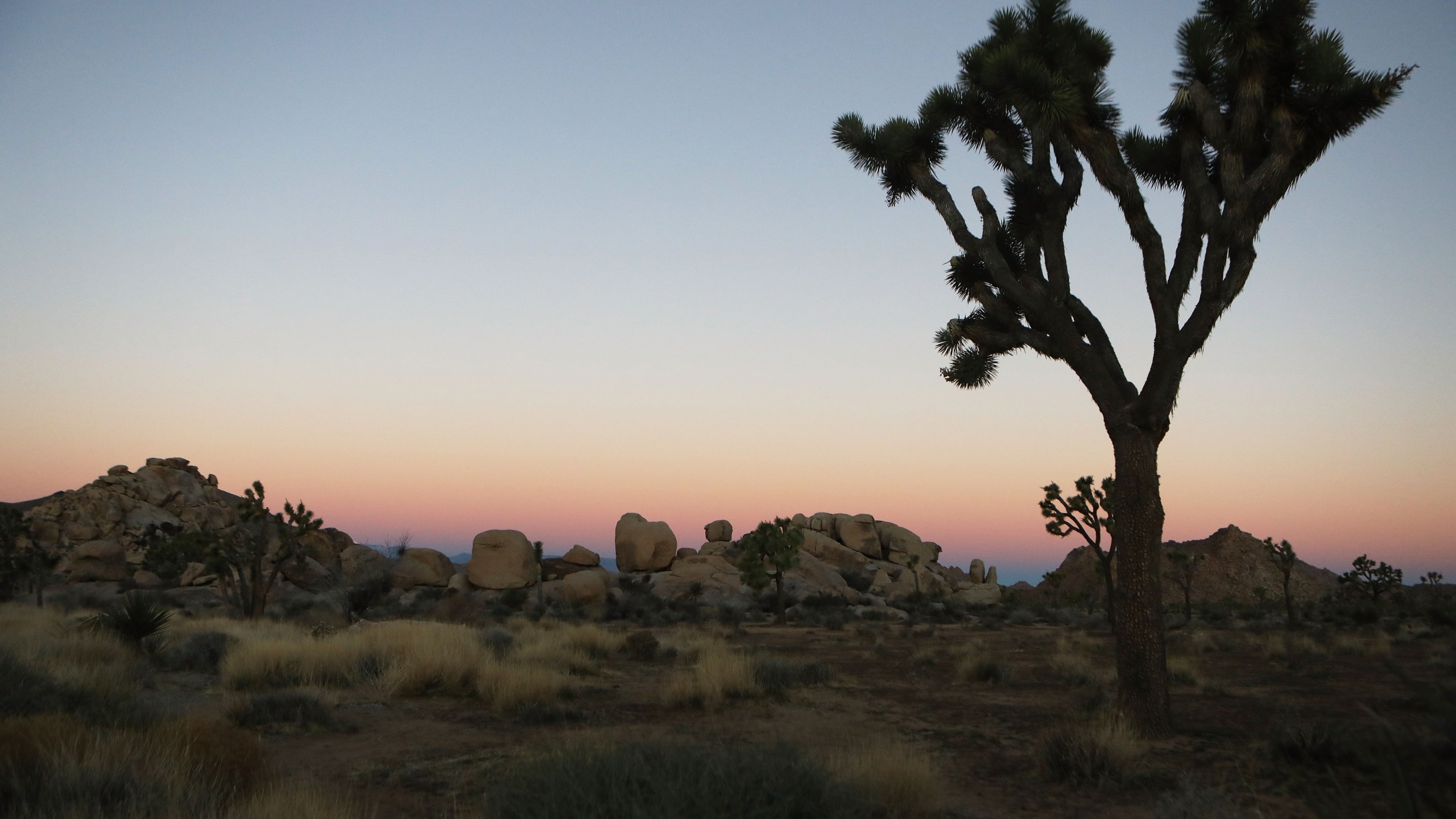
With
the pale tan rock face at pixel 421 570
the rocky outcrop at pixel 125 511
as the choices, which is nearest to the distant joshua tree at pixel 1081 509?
the pale tan rock face at pixel 421 570

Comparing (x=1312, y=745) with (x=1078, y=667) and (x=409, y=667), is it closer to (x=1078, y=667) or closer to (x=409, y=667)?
(x=1078, y=667)

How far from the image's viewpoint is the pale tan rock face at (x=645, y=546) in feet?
153

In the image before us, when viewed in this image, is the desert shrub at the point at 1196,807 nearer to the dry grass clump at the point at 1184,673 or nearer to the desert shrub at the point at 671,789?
the desert shrub at the point at 671,789

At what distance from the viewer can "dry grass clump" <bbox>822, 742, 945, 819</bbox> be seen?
6098mm

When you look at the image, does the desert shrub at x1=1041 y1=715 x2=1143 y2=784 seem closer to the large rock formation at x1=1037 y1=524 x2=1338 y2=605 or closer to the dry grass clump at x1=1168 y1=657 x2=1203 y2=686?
the dry grass clump at x1=1168 y1=657 x2=1203 y2=686

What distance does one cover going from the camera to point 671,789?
4363mm

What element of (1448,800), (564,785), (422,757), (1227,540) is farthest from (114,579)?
(1227,540)

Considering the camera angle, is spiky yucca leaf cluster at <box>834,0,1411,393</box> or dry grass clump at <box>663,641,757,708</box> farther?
dry grass clump at <box>663,641,757,708</box>

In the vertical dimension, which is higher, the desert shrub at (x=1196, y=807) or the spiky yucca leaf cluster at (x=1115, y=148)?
the spiky yucca leaf cluster at (x=1115, y=148)

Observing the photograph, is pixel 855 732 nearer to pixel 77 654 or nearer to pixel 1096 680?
pixel 1096 680

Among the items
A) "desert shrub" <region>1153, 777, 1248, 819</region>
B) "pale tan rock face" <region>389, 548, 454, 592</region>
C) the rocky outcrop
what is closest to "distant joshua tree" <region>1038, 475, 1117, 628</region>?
"desert shrub" <region>1153, 777, 1248, 819</region>

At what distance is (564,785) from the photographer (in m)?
4.60

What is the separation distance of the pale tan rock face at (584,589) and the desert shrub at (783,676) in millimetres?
25956

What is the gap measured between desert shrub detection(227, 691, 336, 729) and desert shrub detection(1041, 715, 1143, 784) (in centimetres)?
781
